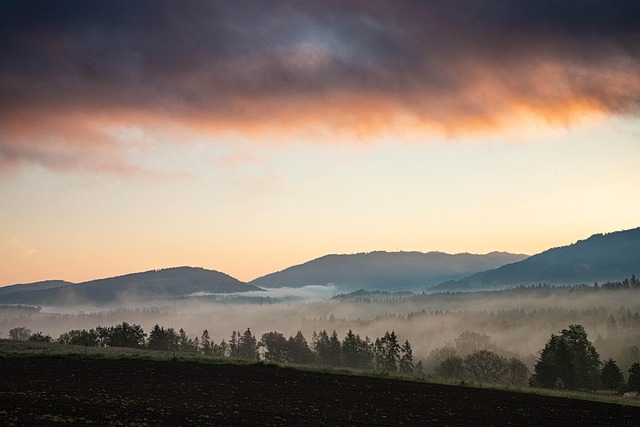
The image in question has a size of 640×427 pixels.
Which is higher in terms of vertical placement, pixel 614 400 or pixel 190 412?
pixel 190 412

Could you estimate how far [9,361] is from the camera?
6706 cm

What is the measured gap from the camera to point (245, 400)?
45875mm

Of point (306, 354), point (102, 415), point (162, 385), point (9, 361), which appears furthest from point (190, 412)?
point (306, 354)

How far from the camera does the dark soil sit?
36906 mm

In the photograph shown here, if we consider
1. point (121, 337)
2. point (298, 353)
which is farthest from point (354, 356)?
point (121, 337)

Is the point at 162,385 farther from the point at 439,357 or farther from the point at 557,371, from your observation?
the point at 439,357

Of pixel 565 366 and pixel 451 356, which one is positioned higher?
pixel 565 366

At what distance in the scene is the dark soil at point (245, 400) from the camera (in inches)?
1453

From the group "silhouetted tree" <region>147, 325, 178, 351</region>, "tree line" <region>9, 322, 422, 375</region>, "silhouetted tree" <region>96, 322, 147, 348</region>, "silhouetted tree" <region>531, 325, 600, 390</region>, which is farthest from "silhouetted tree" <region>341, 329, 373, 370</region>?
"silhouetted tree" <region>531, 325, 600, 390</region>

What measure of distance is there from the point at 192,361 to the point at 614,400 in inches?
2073

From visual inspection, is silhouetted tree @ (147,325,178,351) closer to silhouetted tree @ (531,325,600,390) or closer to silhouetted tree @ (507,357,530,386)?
silhouetted tree @ (507,357,530,386)

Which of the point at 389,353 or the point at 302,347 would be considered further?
the point at 302,347

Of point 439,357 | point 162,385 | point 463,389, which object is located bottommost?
point 439,357

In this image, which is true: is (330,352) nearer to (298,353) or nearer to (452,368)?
(298,353)
